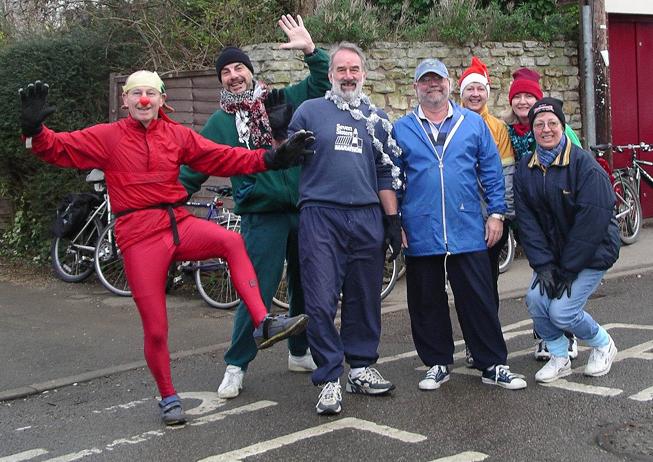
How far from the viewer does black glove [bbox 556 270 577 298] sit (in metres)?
5.94

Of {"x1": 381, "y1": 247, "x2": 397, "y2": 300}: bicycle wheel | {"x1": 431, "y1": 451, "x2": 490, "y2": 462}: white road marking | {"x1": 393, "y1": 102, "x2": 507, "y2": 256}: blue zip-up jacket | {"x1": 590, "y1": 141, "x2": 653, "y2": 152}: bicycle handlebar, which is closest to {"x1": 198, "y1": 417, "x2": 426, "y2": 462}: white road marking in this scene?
{"x1": 431, "y1": 451, "x2": 490, "y2": 462}: white road marking

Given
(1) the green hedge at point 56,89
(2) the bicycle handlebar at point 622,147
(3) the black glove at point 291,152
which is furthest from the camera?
(2) the bicycle handlebar at point 622,147

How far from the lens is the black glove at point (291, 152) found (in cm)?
544

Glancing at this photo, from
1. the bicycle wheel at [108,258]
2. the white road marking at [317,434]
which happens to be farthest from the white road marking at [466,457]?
the bicycle wheel at [108,258]

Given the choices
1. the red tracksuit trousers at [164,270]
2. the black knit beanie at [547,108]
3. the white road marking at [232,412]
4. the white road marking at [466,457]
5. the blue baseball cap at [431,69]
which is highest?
the blue baseball cap at [431,69]

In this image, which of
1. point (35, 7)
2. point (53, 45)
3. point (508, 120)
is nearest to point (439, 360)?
point (508, 120)

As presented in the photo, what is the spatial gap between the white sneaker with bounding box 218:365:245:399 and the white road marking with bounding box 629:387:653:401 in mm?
2393

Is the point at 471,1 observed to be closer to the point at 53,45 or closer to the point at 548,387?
the point at 53,45

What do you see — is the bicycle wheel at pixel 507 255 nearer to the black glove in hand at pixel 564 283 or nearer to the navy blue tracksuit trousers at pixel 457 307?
the navy blue tracksuit trousers at pixel 457 307

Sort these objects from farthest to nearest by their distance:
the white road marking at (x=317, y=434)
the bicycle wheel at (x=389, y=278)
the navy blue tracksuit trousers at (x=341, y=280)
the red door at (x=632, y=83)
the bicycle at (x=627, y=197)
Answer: the red door at (x=632, y=83), the bicycle at (x=627, y=197), the bicycle wheel at (x=389, y=278), the navy blue tracksuit trousers at (x=341, y=280), the white road marking at (x=317, y=434)

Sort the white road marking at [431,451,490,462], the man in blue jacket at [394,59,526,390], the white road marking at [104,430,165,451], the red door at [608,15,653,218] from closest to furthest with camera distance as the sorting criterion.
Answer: the white road marking at [431,451,490,462]
the white road marking at [104,430,165,451]
the man in blue jacket at [394,59,526,390]
the red door at [608,15,653,218]

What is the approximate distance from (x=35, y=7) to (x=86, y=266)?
517 cm

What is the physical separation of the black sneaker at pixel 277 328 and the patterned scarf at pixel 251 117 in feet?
4.20

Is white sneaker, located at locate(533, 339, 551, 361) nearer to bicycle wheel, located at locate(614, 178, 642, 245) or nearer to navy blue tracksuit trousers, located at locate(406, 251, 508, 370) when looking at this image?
navy blue tracksuit trousers, located at locate(406, 251, 508, 370)
